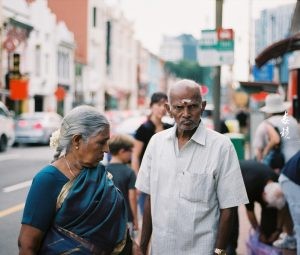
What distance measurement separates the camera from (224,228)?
3.54 meters

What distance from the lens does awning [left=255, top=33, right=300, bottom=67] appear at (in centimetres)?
832

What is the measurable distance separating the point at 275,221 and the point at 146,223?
2420mm

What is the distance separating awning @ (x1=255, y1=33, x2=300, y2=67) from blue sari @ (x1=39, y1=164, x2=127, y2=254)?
553 cm

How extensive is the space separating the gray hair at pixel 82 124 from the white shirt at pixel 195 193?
0.85 metres

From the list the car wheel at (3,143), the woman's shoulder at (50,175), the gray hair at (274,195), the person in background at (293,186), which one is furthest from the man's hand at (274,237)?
the car wheel at (3,143)

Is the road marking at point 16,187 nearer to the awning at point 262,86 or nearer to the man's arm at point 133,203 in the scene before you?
the man's arm at point 133,203

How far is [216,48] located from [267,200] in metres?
3.82

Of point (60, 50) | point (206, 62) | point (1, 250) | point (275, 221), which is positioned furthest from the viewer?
point (60, 50)

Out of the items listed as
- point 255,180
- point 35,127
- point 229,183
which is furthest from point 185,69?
point 229,183

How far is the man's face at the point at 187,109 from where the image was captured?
3674 mm

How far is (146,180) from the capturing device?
151 inches

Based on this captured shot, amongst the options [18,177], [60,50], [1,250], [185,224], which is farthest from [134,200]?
[60,50]

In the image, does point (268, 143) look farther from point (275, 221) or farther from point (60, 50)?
point (60, 50)

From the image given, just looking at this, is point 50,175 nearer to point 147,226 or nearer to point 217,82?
point 147,226
